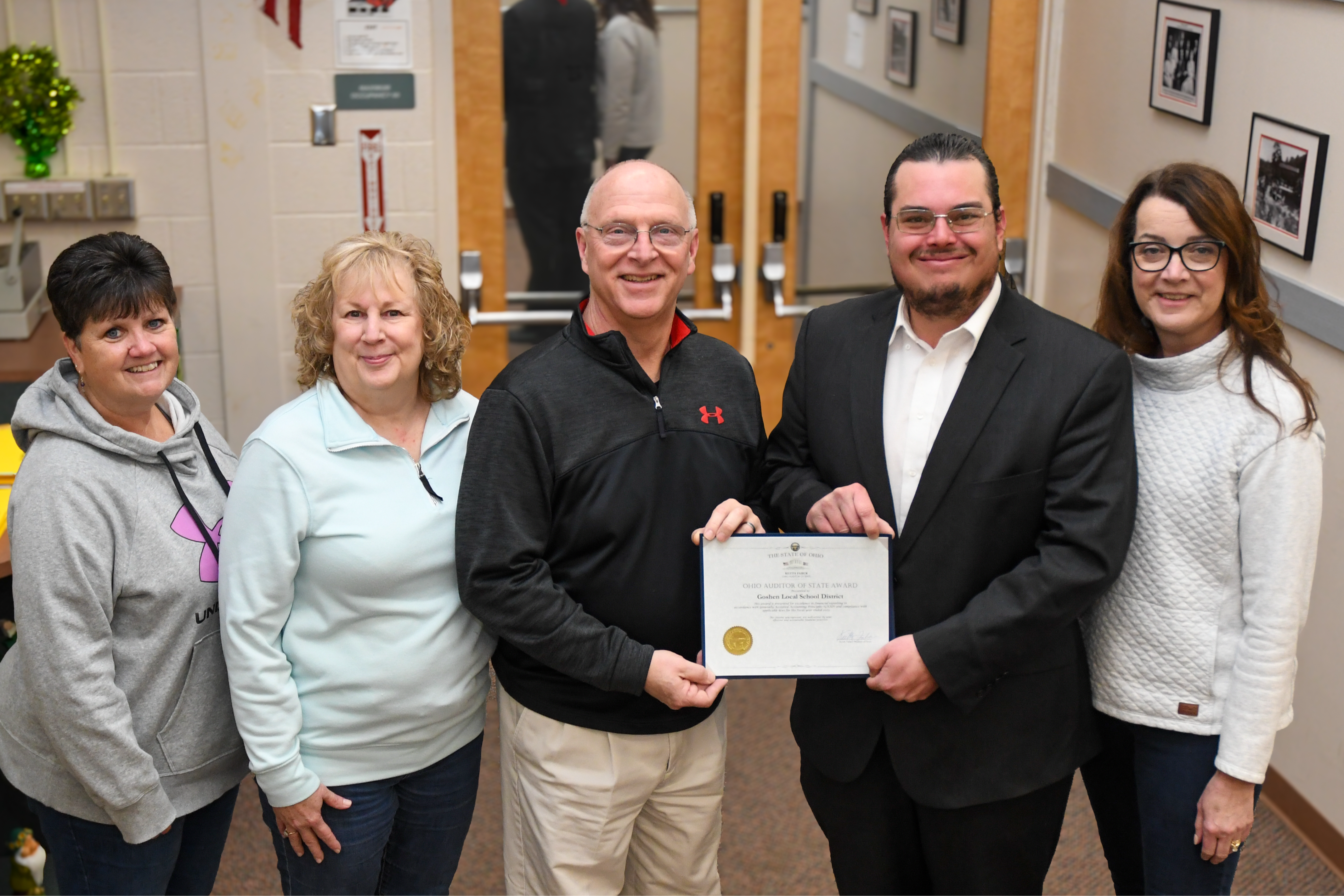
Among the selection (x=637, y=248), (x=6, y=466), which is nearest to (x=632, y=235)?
(x=637, y=248)

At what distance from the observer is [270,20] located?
3785 mm

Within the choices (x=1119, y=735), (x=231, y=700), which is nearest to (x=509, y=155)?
(x=231, y=700)

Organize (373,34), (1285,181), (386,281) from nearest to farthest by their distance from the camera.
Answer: (386,281)
(1285,181)
(373,34)

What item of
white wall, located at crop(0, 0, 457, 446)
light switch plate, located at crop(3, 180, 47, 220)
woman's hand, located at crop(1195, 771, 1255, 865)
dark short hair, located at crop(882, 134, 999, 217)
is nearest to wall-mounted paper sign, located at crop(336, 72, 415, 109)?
white wall, located at crop(0, 0, 457, 446)

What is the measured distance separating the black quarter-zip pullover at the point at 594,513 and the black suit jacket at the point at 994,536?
0.18 meters

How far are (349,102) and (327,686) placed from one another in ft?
8.14

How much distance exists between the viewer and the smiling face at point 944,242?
6.03 feet

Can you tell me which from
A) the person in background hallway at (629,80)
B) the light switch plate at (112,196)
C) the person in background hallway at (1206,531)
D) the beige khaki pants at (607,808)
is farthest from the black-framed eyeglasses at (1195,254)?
the light switch plate at (112,196)

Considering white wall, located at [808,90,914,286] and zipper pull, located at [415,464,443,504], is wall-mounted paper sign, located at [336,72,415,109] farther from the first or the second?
zipper pull, located at [415,464,443,504]

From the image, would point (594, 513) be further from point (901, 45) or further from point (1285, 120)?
point (901, 45)

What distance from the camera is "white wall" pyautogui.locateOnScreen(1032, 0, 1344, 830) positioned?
9.04ft

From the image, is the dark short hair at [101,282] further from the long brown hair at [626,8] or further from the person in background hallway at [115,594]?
the long brown hair at [626,8]

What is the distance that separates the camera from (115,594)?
1.78m

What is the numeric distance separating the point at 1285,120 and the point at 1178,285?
1.31 metres
